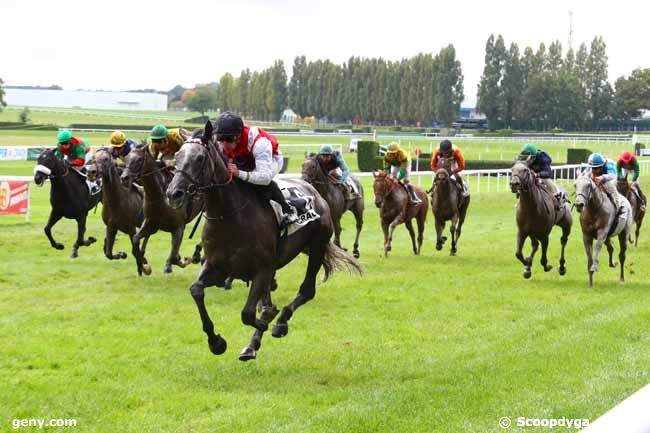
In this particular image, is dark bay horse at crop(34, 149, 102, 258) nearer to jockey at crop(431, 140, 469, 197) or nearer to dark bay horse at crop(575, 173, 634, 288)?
jockey at crop(431, 140, 469, 197)

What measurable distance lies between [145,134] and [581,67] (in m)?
56.9

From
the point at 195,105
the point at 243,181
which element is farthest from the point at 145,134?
the point at 195,105

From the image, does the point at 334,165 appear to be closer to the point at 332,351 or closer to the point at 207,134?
the point at 332,351

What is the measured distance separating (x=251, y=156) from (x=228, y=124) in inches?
14.5

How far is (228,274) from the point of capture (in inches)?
258

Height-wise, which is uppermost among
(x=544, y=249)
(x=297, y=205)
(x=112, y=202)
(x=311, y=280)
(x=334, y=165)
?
(x=334, y=165)

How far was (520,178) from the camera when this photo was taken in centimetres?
1166

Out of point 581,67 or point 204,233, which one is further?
point 581,67

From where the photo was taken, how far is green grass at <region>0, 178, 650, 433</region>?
5680 millimetres

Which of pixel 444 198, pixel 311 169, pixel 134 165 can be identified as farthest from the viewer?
pixel 444 198

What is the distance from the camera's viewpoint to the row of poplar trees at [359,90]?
8638 centimetres

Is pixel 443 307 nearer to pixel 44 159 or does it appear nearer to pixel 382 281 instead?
pixel 382 281

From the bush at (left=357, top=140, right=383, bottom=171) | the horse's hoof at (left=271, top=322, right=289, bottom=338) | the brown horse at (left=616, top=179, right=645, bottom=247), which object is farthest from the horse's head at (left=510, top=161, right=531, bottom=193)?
the bush at (left=357, top=140, right=383, bottom=171)

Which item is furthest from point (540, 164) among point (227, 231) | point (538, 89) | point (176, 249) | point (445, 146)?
point (538, 89)
